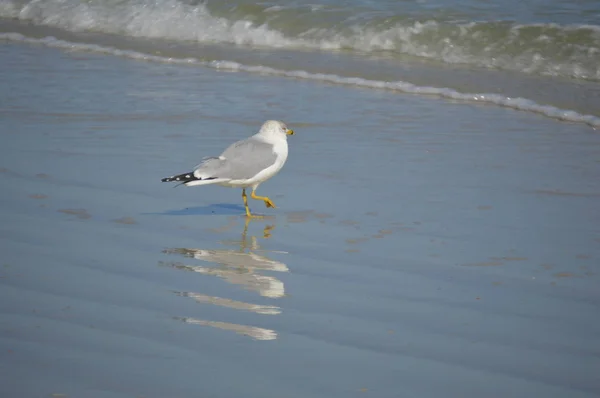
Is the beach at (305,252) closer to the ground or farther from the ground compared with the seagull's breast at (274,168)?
closer to the ground

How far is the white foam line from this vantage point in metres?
8.59

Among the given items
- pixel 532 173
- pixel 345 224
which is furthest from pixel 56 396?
pixel 532 173

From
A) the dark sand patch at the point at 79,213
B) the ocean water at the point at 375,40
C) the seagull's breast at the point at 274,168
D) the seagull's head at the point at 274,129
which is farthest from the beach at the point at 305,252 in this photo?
the ocean water at the point at 375,40

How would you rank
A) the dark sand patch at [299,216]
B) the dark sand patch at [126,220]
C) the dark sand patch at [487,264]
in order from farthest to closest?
the dark sand patch at [299,216] → the dark sand patch at [126,220] → the dark sand patch at [487,264]

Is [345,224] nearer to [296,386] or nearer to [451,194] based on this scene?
[451,194]

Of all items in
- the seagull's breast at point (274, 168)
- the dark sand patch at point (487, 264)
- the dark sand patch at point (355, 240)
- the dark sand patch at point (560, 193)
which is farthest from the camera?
the dark sand patch at point (560, 193)

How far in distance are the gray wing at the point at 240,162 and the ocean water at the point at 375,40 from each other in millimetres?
3371

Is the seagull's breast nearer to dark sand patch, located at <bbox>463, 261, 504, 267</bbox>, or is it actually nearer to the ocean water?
dark sand patch, located at <bbox>463, 261, 504, 267</bbox>

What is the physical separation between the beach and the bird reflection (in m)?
0.01

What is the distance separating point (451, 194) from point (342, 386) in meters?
2.88

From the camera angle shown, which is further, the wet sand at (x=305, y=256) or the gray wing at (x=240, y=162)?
the gray wing at (x=240, y=162)

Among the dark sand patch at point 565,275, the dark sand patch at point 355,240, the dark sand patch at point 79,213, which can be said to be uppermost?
the dark sand patch at point 565,275

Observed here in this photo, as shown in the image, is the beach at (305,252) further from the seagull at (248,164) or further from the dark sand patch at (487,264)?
the seagull at (248,164)

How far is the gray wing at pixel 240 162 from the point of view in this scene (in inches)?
227
